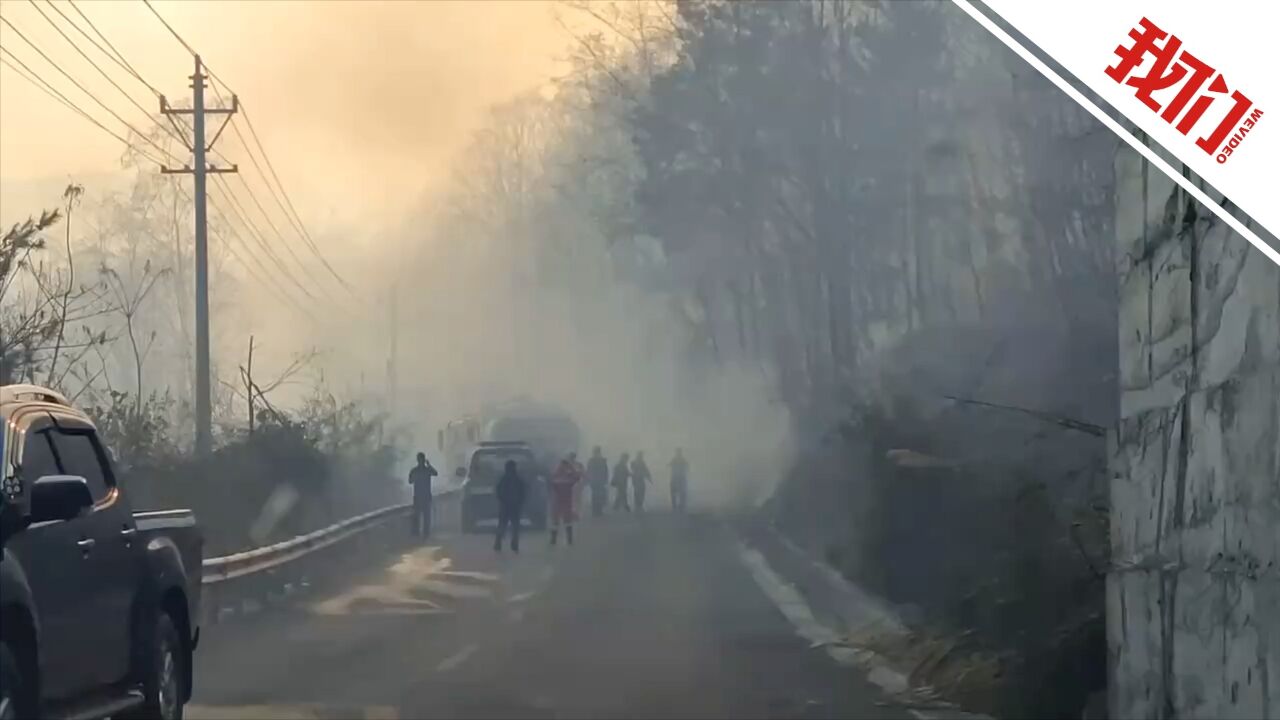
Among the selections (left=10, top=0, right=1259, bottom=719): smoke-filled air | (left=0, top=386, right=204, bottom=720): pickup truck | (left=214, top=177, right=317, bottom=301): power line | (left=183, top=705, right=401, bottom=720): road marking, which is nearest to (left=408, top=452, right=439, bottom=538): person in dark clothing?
(left=10, top=0, right=1259, bottom=719): smoke-filled air

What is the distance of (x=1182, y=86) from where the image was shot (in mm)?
9406

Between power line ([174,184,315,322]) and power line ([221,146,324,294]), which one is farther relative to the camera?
power line ([174,184,315,322])

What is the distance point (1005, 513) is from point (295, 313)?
25.5 metres

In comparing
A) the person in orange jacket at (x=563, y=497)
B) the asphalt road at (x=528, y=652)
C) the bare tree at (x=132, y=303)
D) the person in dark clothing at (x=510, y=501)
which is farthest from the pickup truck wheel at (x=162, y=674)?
the person in orange jacket at (x=563, y=497)

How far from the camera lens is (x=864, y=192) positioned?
1187 inches

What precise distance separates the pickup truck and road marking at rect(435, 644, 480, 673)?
436cm

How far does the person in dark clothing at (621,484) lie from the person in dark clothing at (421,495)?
7.41m

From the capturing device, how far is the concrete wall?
26.8 ft

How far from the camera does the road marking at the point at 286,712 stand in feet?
38.2

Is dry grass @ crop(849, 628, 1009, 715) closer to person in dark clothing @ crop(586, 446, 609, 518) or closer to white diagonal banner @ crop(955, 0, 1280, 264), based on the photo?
white diagonal banner @ crop(955, 0, 1280, 264)

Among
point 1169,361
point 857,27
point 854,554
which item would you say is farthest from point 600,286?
point 1169,361

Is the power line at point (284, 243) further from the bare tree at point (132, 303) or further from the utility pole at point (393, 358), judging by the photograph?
the bare tree at point (132, 303)

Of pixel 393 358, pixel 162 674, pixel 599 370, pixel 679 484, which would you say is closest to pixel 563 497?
pixel 679 484

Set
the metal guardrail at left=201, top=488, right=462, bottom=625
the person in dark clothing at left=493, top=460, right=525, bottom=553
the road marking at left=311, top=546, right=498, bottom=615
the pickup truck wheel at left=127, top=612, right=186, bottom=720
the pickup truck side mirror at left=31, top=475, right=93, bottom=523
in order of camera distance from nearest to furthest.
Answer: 1. the pickup truck side mirror at left=31, top=475, right=93, bottom=523
2. the pickup truck wheel at left=127, top=612, right=186, bottom=720
3. the metal guardrail at left=201, top=488, right=462, bottom=625
4. the road marking at left=311, top=546, right=498, bottom=615
5. the person in dark clothing at left=493, top=460, right=525, bottom=553
